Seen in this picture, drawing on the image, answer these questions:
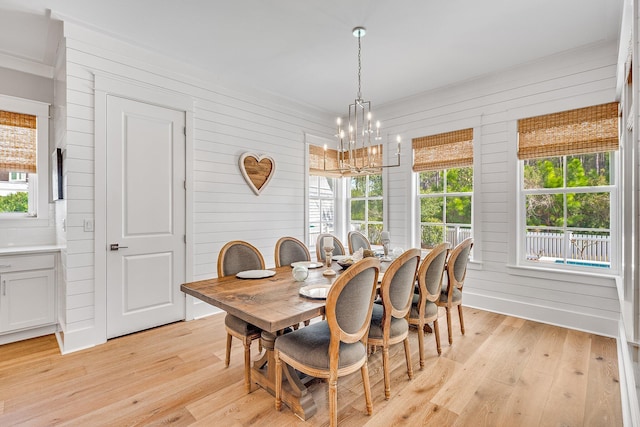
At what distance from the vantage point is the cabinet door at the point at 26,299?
2.90m

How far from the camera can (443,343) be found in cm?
293

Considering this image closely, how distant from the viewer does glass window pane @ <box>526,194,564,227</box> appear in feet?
11.3

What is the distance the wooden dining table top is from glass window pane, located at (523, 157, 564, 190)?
2.72 metres

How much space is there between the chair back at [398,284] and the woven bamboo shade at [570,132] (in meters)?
2.37

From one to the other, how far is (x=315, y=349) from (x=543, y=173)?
3291 mm

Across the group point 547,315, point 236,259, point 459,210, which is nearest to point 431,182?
point 459,210

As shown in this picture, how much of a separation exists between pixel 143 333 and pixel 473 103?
14.9ft

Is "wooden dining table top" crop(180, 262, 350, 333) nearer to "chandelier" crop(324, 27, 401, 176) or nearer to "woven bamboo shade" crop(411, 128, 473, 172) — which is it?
"chandelier" crop(324, 27, 401, 176)

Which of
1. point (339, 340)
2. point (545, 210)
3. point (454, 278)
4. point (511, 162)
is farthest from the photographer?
point (511, 162)

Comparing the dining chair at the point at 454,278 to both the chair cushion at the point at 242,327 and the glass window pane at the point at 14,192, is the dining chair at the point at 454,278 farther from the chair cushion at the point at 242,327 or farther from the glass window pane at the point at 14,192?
the glass window pane at the point at 14,192

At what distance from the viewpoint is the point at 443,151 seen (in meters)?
4.23

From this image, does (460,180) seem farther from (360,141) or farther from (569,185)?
(360,141)

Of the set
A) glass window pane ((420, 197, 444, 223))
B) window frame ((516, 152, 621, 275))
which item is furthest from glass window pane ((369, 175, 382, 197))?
window frame ((516, 152, 621, 275))

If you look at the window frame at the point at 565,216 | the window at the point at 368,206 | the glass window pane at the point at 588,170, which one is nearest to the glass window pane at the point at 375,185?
the window at the point at 368,206
